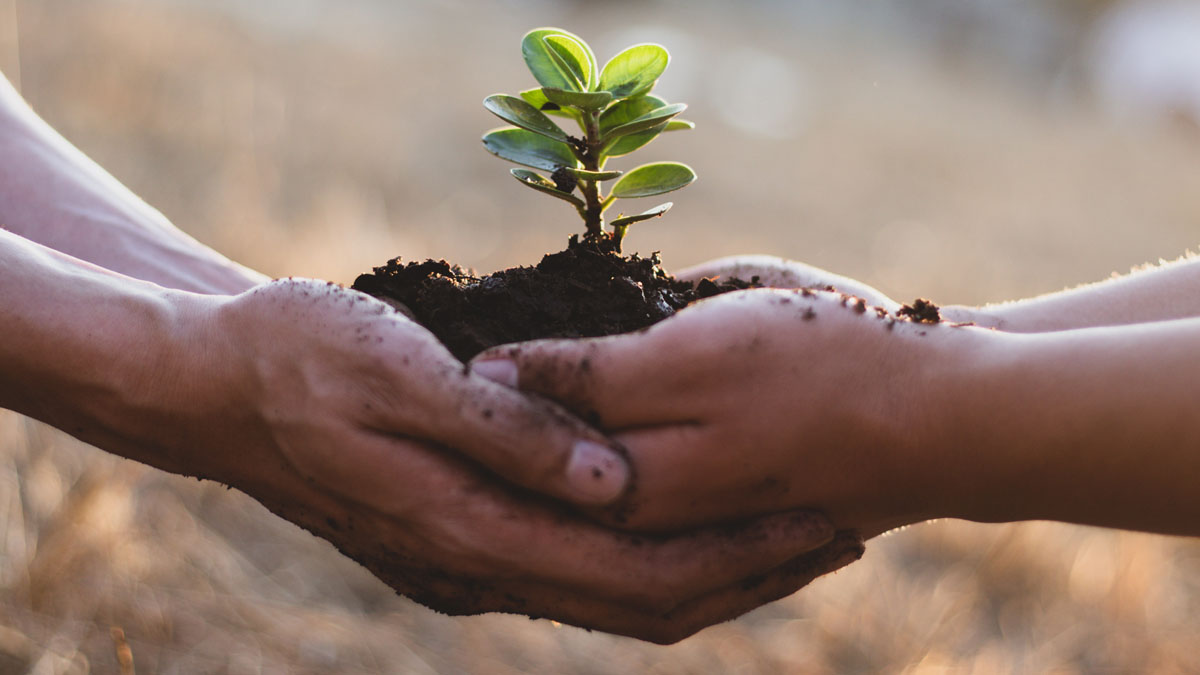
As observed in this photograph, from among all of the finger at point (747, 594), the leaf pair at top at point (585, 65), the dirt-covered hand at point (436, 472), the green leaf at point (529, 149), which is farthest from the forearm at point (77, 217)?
the finger at point (747, 594)

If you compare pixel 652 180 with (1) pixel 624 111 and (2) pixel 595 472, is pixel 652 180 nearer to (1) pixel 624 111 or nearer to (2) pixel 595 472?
(1) pixel 624 111

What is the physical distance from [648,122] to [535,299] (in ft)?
1.11

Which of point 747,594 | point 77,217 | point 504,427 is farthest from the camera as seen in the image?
point 77,217

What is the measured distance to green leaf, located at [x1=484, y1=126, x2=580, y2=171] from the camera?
147cm

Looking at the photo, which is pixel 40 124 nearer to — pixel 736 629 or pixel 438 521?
pixel 438 521

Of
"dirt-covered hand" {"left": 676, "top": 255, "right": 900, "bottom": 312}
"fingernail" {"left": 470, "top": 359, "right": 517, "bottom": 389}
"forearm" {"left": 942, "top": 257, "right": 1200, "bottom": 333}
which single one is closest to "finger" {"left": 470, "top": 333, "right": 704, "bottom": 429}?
"fingernail" {"left": 470, "top": 359, "right": 517, "bottom": 389}

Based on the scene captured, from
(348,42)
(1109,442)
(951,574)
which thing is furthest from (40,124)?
(348,42)

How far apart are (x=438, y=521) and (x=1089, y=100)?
19466 mm

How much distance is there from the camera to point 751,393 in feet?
3.91

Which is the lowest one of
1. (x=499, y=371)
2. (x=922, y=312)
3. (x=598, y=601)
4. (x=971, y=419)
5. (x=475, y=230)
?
(x=598, y=601)

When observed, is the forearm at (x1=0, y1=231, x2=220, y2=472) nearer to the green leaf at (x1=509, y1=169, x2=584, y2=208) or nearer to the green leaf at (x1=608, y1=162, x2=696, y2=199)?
the green leaf at (x1=509, y1=169, x2=584, y2=208)

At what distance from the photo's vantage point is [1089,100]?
17.2m

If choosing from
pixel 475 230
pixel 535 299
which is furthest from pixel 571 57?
pixel 475 230

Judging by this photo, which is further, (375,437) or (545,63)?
(545,63)
